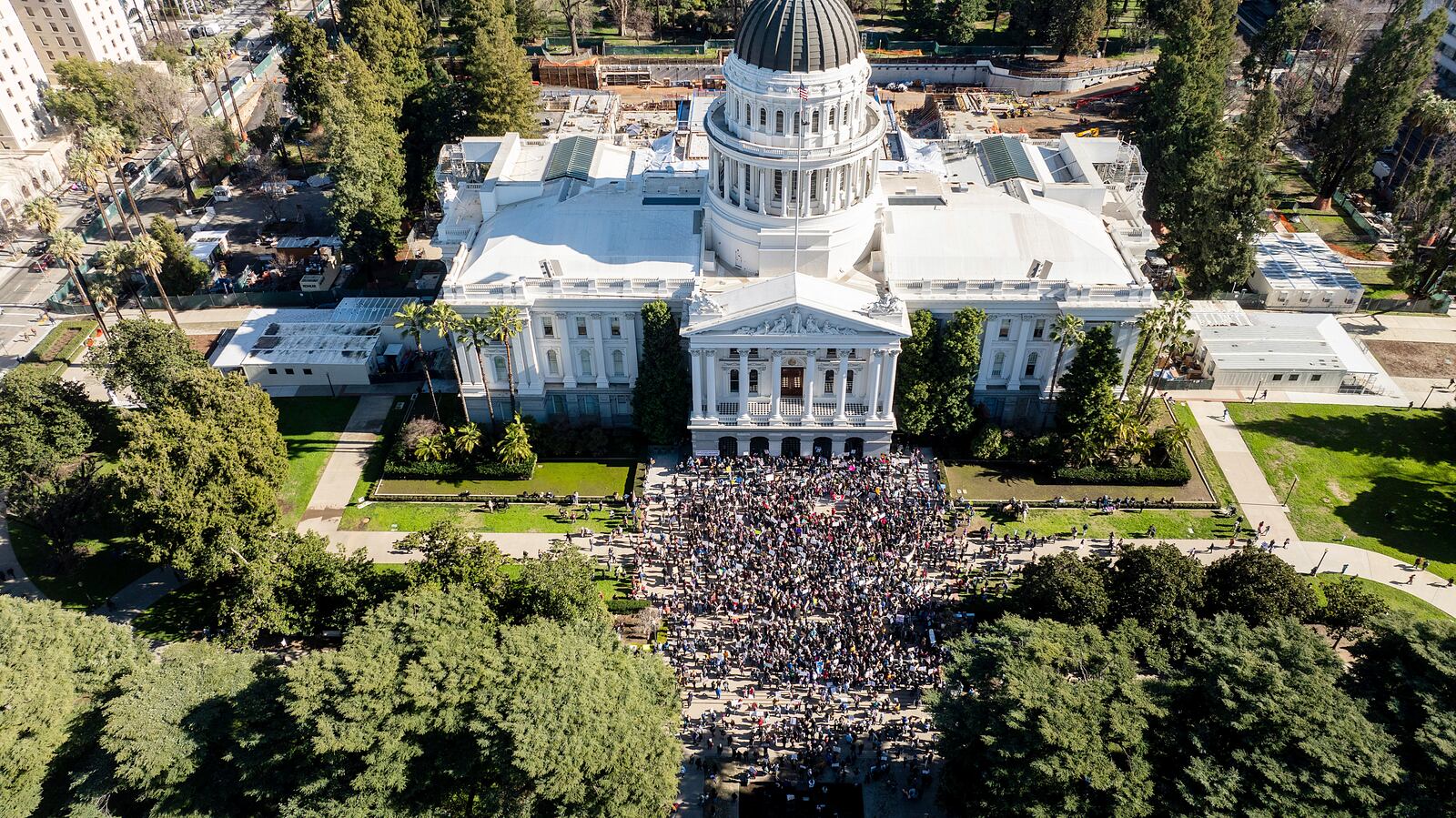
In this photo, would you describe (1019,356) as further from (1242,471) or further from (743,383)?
(743,383)

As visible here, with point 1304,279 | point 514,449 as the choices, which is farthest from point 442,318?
point 1304,279

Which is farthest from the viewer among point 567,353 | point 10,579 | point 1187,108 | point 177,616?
point 1187,108

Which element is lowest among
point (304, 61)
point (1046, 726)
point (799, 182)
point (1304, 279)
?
point (1304, 279)

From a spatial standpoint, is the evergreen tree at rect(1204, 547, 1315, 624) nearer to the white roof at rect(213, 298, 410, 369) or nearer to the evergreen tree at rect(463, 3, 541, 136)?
the white roof at rect(213, 298, 410, 369)

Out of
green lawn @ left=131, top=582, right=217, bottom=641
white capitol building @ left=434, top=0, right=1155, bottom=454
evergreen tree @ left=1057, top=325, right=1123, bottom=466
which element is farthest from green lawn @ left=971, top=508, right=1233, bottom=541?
green lawn @ left=131, top=582, right=217, bottom=641

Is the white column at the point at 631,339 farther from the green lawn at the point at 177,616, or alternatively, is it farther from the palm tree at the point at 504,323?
the green lawn at the point at 177,616

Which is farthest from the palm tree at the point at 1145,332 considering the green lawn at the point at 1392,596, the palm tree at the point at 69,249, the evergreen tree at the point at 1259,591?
the palm tree at the point at 69,249
